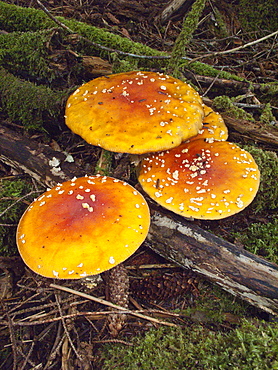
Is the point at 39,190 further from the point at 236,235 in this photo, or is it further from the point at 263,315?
the point at 263,315

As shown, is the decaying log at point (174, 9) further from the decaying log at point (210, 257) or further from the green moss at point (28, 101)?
the decaying log at point (210, 257)

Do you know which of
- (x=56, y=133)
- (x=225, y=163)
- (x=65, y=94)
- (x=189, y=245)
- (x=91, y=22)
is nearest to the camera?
(x=189, y=245)

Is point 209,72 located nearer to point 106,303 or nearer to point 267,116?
point 267,116

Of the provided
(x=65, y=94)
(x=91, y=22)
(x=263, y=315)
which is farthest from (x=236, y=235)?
(x=91, y=22)

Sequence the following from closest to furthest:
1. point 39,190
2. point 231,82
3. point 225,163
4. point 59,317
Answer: point 59,317 → point 225,163 → point 39,190 → point 231,82

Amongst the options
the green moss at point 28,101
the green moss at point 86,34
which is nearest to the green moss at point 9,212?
the green moss at point 28,101

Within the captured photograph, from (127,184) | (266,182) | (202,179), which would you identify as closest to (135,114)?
(127,184)

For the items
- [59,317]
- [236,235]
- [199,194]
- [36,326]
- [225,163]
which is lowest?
[36,326]
